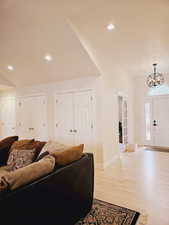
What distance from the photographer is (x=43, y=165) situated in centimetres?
152

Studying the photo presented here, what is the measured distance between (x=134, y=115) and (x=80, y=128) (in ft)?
12.0

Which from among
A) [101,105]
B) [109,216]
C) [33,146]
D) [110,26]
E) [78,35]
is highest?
[110,26]

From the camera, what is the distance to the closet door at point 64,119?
433 centimetres

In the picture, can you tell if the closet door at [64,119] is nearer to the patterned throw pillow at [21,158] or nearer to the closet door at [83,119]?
the closet door at [83,119]

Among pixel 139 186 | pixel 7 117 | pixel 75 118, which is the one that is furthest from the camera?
pixel 7 117

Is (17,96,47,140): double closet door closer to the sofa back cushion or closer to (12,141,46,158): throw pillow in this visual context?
the sofa back cushion

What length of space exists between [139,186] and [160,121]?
4083mm

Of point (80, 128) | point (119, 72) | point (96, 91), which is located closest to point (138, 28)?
point (96, 91)

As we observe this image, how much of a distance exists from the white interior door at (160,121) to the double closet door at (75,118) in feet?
12.1

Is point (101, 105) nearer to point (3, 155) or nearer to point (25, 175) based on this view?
point (3, 155)

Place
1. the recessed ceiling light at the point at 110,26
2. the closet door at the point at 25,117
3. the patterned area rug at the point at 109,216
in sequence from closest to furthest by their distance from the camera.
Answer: the patterned area rug at the point at 109,216
the recessed ceiling light at the point at 110,26
the closet door at the point at 25,117

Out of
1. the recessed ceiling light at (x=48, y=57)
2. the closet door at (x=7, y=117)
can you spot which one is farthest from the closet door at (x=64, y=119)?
the closet door at (x=7, y=117)

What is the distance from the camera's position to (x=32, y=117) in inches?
206

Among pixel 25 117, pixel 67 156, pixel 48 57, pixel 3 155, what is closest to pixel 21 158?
pixel 3 155
